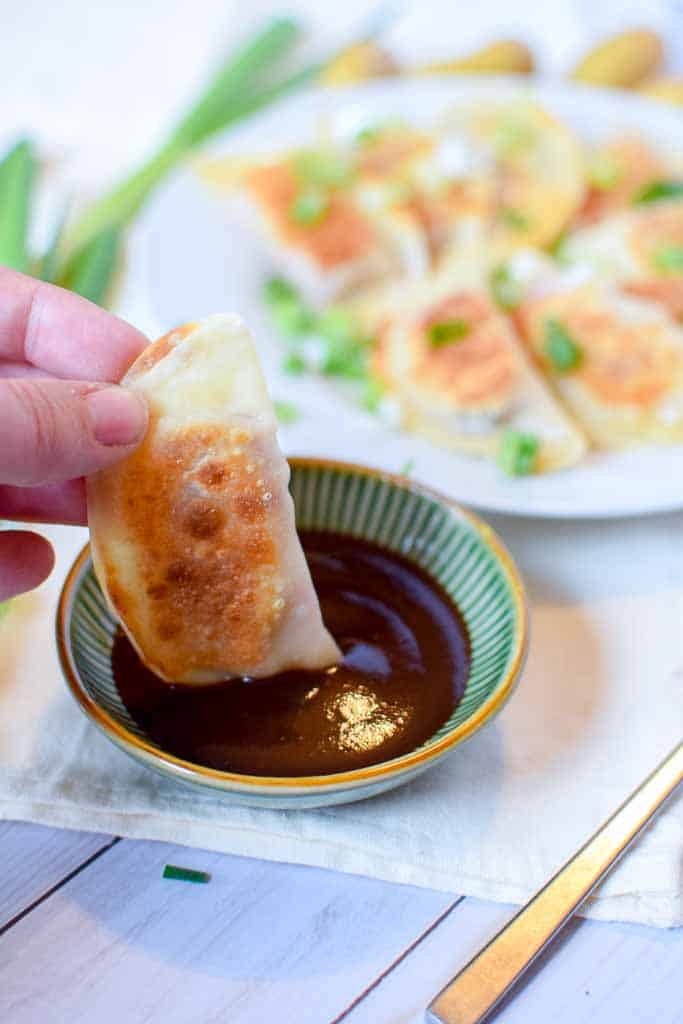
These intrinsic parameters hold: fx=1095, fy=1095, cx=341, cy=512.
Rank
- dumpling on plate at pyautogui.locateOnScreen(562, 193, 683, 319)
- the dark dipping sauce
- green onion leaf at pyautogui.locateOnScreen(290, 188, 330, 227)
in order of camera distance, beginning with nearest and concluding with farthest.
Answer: the dark dipping sauce < dumpling on plate at pyautogui.locateOnScreen(562, 193, 683, 319) < green onion leaf at pyautogui.locateOnScreen(290, 188, 330, 227)

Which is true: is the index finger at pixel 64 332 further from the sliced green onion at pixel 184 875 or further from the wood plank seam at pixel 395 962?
the wood plank seam at pixel 395 962

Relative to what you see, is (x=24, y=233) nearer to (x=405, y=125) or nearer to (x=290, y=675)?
(x=405, y=125)

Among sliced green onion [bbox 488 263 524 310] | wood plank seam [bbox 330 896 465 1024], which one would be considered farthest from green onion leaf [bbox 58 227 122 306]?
wood plank seam [bbox 330 896 465 1024]

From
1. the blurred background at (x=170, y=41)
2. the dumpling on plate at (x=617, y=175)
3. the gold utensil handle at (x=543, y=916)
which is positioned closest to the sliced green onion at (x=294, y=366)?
the dumpling on plate at (x=617, y=175)

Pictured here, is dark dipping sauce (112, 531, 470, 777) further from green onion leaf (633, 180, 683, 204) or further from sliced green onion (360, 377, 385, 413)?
green onion leaf (633, 180, 683, 204)

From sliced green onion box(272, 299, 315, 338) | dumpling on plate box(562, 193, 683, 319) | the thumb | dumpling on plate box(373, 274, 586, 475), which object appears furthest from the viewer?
dumpling on plate box(562, 193, 683, 319)

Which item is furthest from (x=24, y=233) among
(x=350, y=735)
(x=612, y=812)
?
(x=612, y=812)
